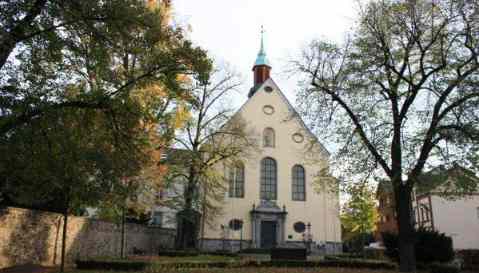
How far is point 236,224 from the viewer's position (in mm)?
35844

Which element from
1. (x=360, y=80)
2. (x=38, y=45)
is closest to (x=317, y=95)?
(x=360, y=80)

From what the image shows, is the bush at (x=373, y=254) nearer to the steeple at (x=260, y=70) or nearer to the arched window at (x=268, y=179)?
the arched window at (x=268, y=179)

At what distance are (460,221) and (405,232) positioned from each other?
933 inches

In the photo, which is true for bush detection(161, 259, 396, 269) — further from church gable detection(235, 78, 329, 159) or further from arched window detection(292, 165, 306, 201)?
church gable detection(235, 78, 329, 159)

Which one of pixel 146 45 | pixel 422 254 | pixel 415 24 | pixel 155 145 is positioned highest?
pixel 415 24

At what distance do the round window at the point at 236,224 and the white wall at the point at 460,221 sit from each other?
17.2 m

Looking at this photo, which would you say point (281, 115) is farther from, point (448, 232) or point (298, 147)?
point (448, 232)

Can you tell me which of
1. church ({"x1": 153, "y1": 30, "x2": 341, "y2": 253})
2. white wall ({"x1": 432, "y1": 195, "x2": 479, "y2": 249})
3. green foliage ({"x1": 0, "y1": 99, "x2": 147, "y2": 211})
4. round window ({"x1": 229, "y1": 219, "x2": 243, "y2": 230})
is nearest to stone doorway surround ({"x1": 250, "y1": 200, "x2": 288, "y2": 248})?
church ({"x1": 153, "y1": 30, "x2": 341, "y2": 253})

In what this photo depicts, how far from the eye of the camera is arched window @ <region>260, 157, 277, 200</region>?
37.4 m

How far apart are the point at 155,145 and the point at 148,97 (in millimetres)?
2702

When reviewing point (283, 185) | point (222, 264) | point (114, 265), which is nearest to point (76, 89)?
point (114, 265)

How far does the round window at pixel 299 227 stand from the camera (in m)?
36.7

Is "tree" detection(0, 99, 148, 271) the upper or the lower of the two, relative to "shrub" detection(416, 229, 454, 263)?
upper

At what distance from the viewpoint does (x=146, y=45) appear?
12703mm
